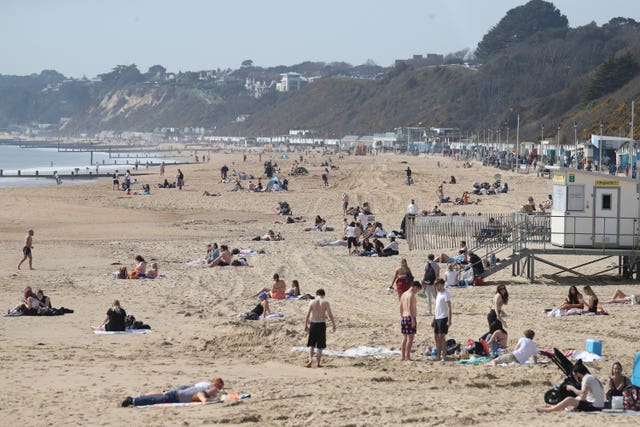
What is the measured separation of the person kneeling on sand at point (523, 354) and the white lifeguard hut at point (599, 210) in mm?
7198

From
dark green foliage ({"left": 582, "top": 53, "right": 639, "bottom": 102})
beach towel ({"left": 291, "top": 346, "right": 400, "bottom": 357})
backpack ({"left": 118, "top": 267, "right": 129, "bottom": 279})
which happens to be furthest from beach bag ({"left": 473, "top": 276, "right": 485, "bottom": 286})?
dark green foliage ({"left": 582, "top": 53, "right": 639, "bottom": 102})

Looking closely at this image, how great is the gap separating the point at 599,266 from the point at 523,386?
10.8 metres

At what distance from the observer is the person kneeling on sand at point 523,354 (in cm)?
1167

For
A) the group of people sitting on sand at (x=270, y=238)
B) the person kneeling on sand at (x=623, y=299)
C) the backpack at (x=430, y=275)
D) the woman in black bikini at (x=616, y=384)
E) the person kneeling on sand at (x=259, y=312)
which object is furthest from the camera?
the group of people sitting on sand at (x=270, y=238)

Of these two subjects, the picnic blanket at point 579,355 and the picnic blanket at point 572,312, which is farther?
the picnic blanket at point 572,312

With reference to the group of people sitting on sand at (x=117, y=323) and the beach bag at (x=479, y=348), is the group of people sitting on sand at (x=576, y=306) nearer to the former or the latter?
the beach bag at (x=479, y=348)

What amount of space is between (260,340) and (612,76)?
8356 centimetres

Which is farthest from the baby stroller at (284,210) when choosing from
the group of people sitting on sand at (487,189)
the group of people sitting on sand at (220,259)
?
the group of people sitting on sand at (220,259)

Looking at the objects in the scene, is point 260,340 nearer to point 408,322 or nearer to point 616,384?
point 408,322

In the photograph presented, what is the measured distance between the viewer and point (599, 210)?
18.5 m

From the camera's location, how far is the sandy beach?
9656 millimetres

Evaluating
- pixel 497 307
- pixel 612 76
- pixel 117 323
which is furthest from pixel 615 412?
pixel 612 76

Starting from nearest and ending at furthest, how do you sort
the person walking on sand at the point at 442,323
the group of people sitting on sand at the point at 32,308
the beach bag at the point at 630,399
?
1. the beach bag at the point at 630,399
2. the person walking on sand at the point at 442,323
3. the group of people sitting on sand at the point at 32,308

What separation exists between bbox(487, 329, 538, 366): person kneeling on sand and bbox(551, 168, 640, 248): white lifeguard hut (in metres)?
7.20
